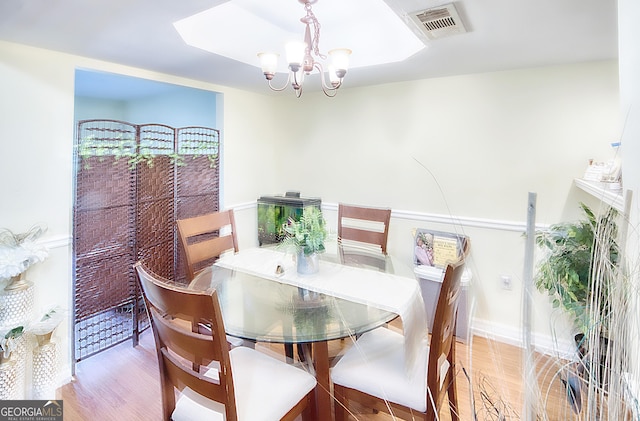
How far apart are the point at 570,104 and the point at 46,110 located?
11.6 ft

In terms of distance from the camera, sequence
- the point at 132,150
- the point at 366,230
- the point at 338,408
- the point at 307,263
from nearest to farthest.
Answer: the point at 338,408 < the point at 307,263 < the point at 132,150 < the point at 366,230

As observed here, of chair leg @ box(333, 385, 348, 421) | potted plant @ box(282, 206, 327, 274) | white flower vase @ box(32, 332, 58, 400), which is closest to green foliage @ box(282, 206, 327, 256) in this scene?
potted plant @ box(282, 206, 327, 274)

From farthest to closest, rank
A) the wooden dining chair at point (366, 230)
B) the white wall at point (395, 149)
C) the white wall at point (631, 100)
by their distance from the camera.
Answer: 1. the wooden dining chair at point (366, 230)
2. the white wall at point (395, 149)
3. the white wall at point (631, 100)

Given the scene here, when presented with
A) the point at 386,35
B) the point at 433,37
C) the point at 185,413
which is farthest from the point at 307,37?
the point at 185,413

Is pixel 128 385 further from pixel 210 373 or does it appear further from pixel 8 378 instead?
pixel 210 373

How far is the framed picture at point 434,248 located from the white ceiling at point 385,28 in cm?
135

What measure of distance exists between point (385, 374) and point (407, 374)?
0.10 metres

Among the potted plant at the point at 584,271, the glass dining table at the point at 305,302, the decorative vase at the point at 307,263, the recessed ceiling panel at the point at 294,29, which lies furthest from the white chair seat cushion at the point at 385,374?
the recessed ceiling panel at the point at 294,29

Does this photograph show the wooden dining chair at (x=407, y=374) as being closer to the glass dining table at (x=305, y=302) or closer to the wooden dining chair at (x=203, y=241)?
the glass dining table at (x=305, y=302)

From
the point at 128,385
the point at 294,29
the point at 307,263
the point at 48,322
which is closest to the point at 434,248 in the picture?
the point at 307,263

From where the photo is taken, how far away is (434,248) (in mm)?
2881

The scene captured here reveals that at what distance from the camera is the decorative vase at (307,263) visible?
1943 mm

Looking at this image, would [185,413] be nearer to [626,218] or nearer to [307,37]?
[626,218]

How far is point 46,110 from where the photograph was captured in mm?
2051
